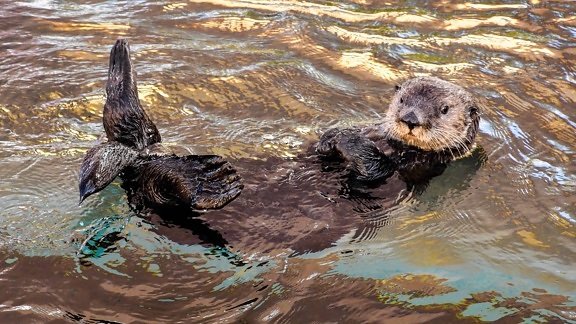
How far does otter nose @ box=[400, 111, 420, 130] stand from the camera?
3.90 metres

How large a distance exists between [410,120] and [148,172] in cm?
165

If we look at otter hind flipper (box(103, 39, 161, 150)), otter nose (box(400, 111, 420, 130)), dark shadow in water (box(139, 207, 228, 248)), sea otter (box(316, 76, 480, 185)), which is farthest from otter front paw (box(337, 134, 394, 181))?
otter hind flipper (box(103, 39, 161, 150))

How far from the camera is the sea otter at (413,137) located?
394 centimetres

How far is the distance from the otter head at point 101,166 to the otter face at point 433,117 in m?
1.74

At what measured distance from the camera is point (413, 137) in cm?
405

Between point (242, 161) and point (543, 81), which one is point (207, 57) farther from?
point (543, 81)

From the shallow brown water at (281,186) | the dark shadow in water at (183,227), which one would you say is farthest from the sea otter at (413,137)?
the dark shadow in water at (183,227)

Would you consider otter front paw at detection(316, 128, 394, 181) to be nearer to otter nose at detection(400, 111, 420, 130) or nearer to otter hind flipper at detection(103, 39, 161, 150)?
otter nose at detection(400, 111, 420, 130)

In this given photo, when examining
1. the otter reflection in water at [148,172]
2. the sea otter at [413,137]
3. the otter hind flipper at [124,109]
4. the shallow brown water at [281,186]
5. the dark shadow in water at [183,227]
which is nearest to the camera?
the shallow brown water at [281,186]

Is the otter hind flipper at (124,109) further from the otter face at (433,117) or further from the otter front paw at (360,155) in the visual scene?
the otter face at (433,117)

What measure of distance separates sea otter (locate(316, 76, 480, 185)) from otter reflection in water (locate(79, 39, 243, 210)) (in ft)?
3.07

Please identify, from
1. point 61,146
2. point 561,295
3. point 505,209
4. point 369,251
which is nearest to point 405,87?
point 505,209

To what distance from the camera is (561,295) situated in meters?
3.22

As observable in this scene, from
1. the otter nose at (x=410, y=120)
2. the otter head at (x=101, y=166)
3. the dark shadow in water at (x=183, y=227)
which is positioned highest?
the otter nose at (x=410, y=120)
